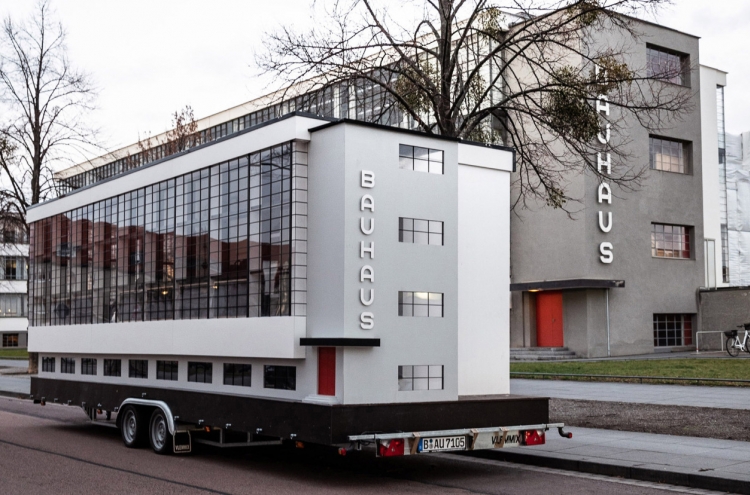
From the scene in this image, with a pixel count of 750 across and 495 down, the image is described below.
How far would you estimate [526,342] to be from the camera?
37.8 m

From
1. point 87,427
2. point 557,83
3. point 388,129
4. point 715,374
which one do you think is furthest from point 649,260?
point 388,129

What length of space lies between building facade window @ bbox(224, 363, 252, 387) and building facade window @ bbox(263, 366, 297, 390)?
357 millimetres

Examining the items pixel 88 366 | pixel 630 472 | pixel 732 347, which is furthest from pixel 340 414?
pixel 732 347

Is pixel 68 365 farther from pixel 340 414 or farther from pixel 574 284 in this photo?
pixel 574 284

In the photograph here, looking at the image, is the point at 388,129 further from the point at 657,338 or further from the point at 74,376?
the point at 657,338

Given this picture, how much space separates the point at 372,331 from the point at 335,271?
777 millimetres

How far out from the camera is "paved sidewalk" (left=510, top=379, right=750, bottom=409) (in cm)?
1648

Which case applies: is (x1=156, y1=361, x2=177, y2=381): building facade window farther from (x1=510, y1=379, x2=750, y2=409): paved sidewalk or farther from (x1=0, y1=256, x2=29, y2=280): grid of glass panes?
(x1=0, y1=256, x2=29, y2=280): grid of glass panes

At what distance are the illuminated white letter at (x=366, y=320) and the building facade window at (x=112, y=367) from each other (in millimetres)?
5614

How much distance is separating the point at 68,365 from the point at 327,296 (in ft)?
24.6

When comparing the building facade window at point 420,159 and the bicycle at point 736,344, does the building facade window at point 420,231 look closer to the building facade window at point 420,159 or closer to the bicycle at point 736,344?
the building facade window at point 420,159

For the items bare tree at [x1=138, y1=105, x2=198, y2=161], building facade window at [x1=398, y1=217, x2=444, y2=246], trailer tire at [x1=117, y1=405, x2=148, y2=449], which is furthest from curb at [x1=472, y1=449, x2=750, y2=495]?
bare tree at [x1=138, y1=105, x2=198, y2=161]

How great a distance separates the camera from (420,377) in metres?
9.81

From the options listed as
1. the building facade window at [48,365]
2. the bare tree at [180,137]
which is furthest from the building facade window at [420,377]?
the bare tree at [180,137]
